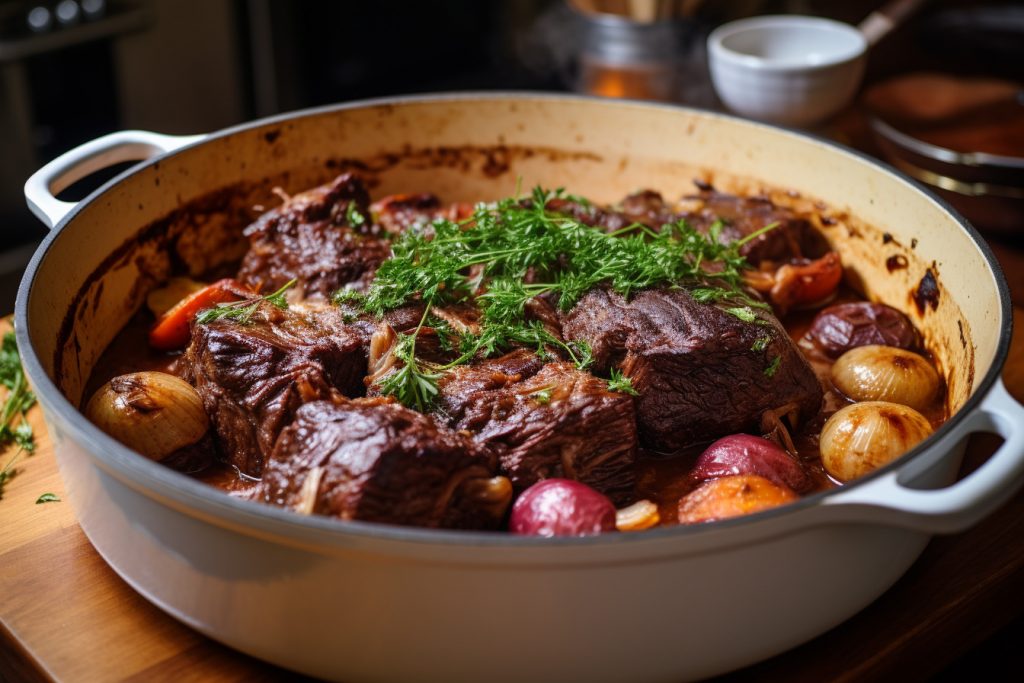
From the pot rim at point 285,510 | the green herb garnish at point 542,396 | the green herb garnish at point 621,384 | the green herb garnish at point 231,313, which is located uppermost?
the pot rim at point 285,510

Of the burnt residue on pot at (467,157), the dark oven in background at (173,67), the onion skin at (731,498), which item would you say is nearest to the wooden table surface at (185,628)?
the onion skin at (731,498)

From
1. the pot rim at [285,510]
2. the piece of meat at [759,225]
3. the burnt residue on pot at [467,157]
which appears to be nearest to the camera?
the pot rim at [285,510]

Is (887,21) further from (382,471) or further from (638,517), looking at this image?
(382,471)

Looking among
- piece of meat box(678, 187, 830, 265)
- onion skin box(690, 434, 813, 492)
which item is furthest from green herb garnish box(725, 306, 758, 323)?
piece of meat box(678, 187, 830, 265)

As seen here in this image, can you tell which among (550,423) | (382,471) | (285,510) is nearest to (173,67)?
(550,423)

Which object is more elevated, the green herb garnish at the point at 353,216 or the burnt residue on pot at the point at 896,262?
the green herb garnish at the point at 353,216

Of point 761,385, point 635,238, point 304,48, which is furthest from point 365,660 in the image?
point 304,48

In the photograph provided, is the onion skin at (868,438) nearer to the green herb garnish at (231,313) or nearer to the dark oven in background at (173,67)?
the green herb garnish at (231,313)
